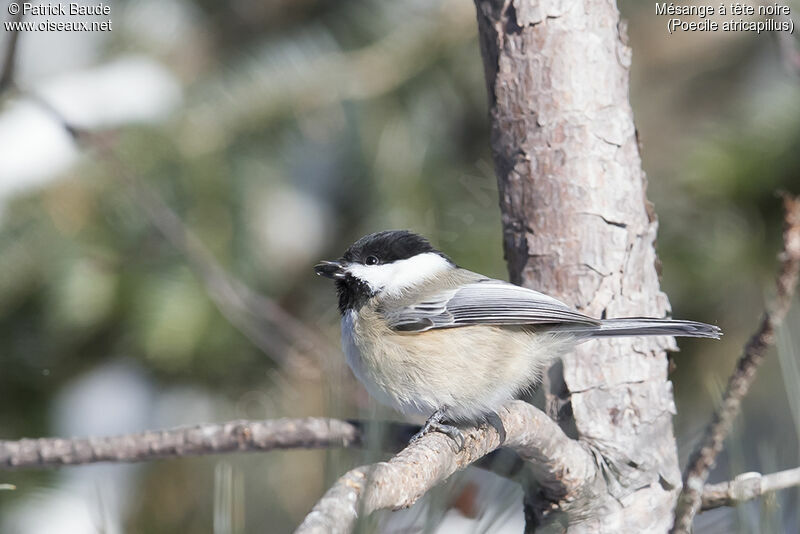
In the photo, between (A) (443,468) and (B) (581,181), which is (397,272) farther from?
(A) (443,468)

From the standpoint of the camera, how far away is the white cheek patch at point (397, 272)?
134cm

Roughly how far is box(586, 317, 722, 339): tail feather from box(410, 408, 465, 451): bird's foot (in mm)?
227

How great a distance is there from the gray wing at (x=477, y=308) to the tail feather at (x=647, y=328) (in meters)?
0.06

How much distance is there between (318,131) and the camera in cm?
187

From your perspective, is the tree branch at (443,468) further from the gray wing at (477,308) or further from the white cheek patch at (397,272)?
the white cheek patch at (397,272)

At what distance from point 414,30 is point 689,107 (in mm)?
962

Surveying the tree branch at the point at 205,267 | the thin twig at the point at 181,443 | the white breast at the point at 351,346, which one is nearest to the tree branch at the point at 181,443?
the thin twig at the point at 181,443

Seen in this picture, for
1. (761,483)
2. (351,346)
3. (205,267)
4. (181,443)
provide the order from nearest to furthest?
1. (761,483)
2. (181,443)
3. (205,267)
4. (351,346)

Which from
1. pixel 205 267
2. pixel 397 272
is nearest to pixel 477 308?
pixel 397 272

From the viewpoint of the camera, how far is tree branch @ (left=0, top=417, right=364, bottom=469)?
93 cm

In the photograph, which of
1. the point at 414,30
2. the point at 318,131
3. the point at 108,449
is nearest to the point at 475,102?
the point at 414,30

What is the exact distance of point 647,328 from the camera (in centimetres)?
99

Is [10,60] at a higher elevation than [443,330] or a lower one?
higher

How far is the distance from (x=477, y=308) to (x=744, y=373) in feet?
1.64
